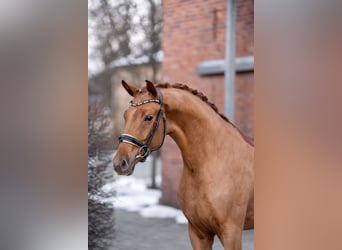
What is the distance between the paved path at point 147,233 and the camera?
238 cm

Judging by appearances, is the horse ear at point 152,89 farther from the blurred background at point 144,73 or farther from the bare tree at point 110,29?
the bare tree at point 110,29

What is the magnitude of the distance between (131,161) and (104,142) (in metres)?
0.99

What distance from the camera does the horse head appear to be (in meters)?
1.71

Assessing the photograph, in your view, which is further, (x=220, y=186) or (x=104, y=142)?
(x=104, y=142)

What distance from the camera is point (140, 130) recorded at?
1.73m

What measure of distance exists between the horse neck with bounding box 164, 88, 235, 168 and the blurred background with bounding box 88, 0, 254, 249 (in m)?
0.56

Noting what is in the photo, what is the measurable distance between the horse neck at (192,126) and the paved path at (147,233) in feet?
2.40

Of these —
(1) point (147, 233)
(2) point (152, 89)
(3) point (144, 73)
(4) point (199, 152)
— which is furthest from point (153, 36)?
(1) point (147, 233)

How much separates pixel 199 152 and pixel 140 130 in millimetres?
303
